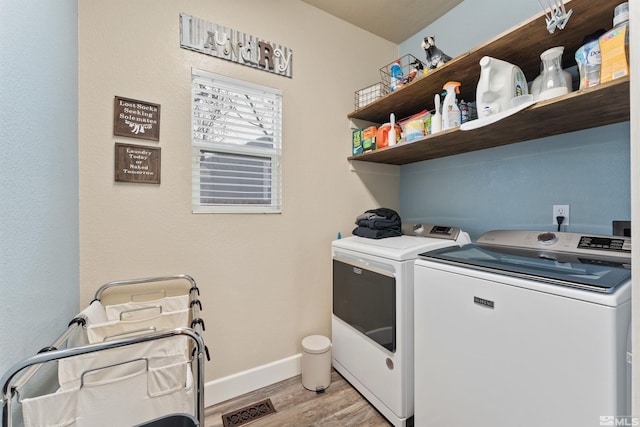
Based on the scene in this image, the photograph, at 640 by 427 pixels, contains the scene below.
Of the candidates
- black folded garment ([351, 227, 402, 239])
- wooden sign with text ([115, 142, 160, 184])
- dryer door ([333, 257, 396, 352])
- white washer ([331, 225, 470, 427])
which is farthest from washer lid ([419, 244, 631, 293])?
wooden sign with text ([115, 142, 160, 184])

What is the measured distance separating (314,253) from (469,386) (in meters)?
1.23

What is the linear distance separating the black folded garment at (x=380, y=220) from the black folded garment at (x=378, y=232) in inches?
0.9

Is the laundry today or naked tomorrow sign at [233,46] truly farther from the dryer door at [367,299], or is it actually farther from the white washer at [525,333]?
the white washer at [525,333]

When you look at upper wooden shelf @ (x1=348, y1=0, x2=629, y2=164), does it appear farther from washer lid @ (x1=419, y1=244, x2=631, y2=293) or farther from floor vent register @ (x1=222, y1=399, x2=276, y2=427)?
floor vent register @ (x1=222, y1=399, x2=276, y2=427)

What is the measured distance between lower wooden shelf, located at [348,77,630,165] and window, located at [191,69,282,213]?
81 cm

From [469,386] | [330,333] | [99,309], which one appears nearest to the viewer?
[469,386]

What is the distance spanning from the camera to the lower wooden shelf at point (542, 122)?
39.1 inches

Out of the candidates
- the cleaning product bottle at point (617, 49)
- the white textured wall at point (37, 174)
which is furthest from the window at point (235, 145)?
the cleaning product bottle at point (617, 49)

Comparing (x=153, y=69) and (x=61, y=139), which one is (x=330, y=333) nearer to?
(x=61, y=139)

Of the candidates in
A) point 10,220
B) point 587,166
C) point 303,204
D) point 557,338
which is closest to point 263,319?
point 303,204

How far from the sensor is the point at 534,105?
1.10 meters

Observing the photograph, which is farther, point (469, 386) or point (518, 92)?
point (518, 92)

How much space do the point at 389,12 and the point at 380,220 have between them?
1.64 m

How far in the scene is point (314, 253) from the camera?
79.9 inches
